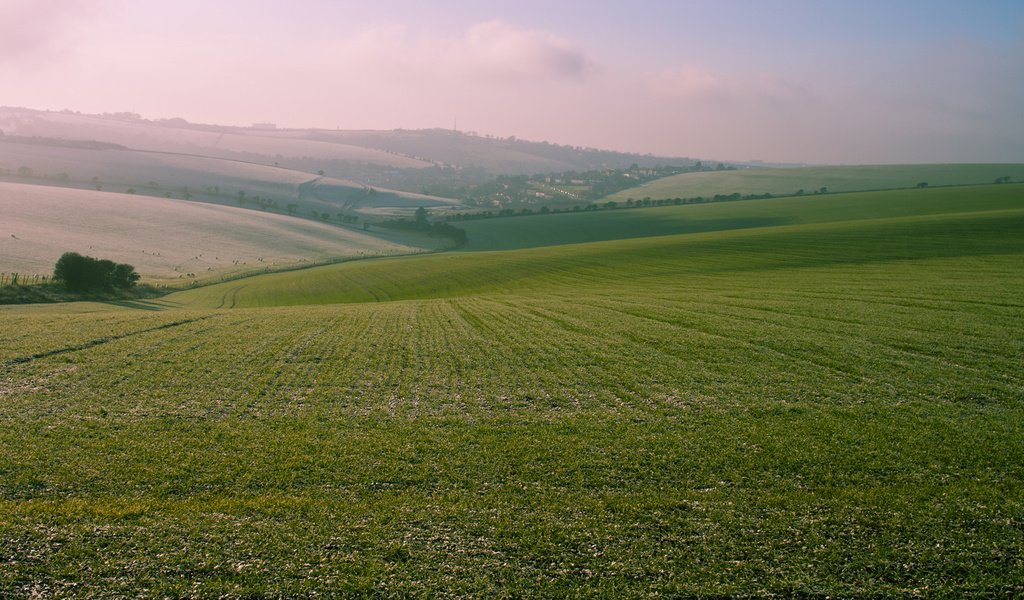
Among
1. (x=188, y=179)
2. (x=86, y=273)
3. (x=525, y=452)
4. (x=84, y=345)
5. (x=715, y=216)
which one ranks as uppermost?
(x=188, y=179)

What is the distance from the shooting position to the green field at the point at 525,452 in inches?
377

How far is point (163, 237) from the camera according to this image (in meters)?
84.9

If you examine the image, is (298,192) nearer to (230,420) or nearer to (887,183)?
(887,183)

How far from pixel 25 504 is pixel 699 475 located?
12958 millimetres

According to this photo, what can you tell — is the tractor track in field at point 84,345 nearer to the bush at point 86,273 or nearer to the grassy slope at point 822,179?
the bush at point 86,273

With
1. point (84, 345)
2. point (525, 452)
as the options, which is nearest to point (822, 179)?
point (525, 452)

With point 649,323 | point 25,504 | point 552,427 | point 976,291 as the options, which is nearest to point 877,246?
point 976,291

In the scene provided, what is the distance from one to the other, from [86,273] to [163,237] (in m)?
41.1

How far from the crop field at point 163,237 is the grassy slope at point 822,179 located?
7777cm

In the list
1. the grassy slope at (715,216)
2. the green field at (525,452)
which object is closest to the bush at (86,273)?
the green field at (525,452)

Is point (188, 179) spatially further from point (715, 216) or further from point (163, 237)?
point (715, 216)

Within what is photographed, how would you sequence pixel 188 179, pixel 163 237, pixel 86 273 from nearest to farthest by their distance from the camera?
pixel 86 273 < pixel 163 237 < pixel 188 179

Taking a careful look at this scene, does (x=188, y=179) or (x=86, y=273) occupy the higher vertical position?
(x=188, y=179)

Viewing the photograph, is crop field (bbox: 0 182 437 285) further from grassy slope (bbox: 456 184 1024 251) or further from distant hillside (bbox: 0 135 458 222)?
distant hillside (bbox: 0 135 458 222)
